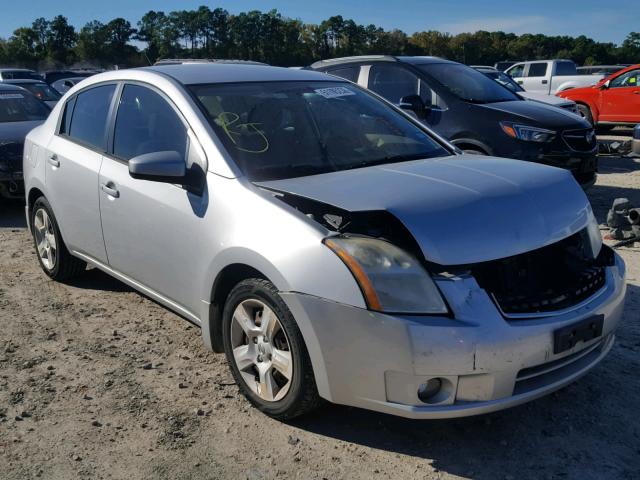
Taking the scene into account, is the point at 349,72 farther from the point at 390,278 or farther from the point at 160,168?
the point at 390,278

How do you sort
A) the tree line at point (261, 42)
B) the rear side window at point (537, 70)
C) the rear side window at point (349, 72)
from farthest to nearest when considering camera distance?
the tree line at point (261, 42) < the rear side window at point (537, 70) < the rear side window at point (349, 72)

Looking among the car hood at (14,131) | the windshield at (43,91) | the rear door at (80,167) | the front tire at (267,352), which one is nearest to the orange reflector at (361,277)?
the front tire at (267,352)

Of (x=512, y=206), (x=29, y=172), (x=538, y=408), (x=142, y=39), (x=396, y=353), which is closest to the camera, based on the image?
(x=396, y=353)

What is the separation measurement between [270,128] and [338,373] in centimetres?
162

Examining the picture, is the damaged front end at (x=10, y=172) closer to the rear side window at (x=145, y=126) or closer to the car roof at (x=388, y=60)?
the car roof at (x=388, y=60)

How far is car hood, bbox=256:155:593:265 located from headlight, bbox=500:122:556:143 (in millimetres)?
4082

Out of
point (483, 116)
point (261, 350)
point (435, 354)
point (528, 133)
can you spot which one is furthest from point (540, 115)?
point (435, 354)

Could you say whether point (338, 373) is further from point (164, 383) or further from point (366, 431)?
point (164, 383)

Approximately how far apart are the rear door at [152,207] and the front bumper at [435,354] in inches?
36.2

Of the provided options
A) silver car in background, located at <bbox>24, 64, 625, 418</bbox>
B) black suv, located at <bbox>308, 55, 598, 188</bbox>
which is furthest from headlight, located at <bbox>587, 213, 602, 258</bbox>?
black suv, located at <bbox>308, 55, 598, 188</bbox>

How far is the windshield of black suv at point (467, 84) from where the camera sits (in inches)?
318

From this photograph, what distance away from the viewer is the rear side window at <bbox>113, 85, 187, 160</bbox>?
3.80 metres

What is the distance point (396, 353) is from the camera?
2.66 m

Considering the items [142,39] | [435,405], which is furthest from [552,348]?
[142,39]
